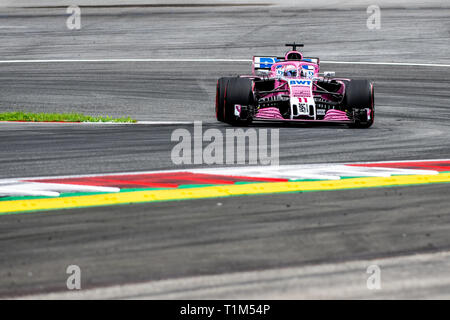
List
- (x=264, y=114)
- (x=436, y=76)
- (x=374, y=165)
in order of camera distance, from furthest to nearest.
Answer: (x=436, y=76), (x=264, y=114), (x=374, y=165)

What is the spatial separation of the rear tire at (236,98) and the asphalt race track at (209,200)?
79 centimetres

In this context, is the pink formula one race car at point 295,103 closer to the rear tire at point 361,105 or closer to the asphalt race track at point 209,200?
the rear tire at point 361,105

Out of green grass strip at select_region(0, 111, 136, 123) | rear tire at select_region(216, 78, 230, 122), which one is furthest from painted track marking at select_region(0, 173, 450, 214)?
green grass strip at select_region(0, 111, 136, 123)

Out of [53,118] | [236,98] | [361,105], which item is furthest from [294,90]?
[53,118]

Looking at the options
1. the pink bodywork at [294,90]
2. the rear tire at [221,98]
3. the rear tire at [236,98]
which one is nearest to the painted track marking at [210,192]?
the pink bodywork at [294,90]

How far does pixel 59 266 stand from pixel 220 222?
2204 mm

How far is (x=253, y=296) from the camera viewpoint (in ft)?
25.2

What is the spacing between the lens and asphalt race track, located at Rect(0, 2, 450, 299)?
8281 millimetres

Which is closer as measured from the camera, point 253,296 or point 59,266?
point 253,296

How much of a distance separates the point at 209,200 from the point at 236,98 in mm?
6349

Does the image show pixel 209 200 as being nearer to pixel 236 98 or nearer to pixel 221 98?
pixel 236 98

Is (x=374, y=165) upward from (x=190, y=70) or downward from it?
downward

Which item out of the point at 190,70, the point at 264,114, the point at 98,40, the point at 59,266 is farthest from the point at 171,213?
the point at 98,40
